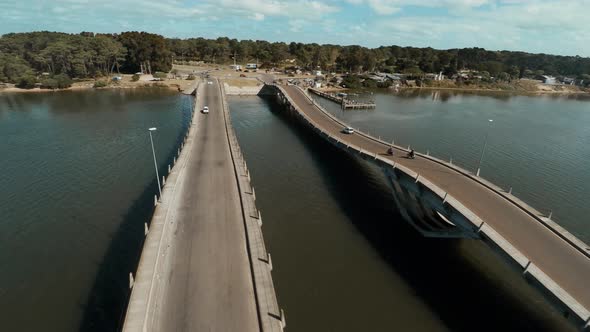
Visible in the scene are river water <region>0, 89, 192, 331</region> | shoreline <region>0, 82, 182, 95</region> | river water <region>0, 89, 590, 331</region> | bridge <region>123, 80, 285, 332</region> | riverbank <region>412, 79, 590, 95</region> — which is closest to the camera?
bridge <region>123, 80, 285, 332</region>

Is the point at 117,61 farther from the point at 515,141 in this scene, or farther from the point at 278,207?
the point at 515,141

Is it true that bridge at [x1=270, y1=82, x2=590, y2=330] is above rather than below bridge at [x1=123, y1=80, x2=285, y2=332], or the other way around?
above

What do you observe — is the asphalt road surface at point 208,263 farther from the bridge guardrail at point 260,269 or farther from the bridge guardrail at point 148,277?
the bridge guardrail at point 148,277

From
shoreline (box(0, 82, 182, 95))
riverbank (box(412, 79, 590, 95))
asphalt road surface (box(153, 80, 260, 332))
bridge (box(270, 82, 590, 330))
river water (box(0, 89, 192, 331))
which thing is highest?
riverbank (box(412, 79, 590, 95))

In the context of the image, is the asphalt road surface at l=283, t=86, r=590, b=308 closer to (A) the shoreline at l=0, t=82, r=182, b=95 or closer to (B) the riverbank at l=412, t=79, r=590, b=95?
(A) the shoreline at l=0, t=82, r=182, b=95

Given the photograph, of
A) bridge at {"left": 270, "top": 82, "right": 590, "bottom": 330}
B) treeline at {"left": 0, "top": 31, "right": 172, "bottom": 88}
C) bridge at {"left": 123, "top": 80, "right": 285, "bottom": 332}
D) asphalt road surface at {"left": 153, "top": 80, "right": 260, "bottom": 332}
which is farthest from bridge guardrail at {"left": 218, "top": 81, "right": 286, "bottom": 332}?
treeline at {"left": 0, "top": 31, "right": 172, "bottom": 88}

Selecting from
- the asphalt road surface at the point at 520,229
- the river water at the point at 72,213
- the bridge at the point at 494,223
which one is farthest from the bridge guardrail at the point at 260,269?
the asphalt road surface at the point at 520,229

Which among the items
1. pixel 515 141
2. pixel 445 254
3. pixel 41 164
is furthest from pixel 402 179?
pixel 41 164
